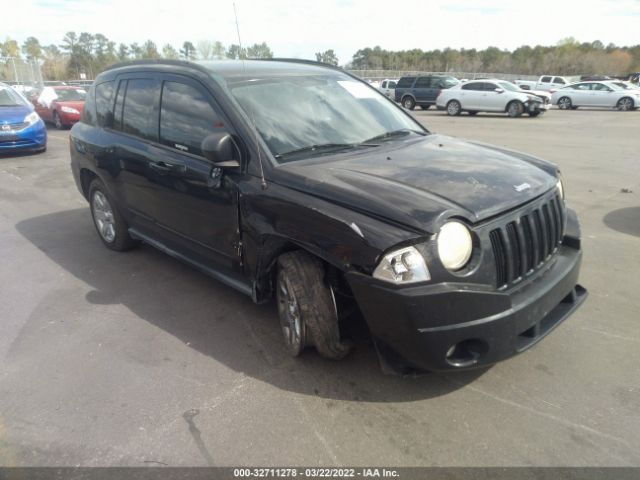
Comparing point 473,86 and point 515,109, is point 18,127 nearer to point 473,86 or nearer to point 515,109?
point 473,86

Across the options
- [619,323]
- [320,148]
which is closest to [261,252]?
[320,148]

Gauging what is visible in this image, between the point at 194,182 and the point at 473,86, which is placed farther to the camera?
the point at 473,86

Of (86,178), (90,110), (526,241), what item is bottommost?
(86,178)

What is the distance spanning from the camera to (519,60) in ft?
301

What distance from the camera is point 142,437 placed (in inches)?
105

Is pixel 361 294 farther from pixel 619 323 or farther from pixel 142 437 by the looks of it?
pixel 619 323

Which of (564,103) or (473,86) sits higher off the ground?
(473,86)

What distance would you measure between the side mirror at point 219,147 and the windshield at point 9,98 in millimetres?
11379

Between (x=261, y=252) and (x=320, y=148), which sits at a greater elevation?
(x=320, y=148)

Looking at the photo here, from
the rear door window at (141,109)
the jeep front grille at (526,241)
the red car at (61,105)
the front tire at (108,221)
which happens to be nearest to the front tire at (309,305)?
the jeep front grille at (526,241)

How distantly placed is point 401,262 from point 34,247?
4976 mm

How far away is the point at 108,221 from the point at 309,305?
3.39 m

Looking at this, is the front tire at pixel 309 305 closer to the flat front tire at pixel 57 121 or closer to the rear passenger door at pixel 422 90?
the flat front tire at pixel 57 121

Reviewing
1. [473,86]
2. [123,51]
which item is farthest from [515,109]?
[123,51]
